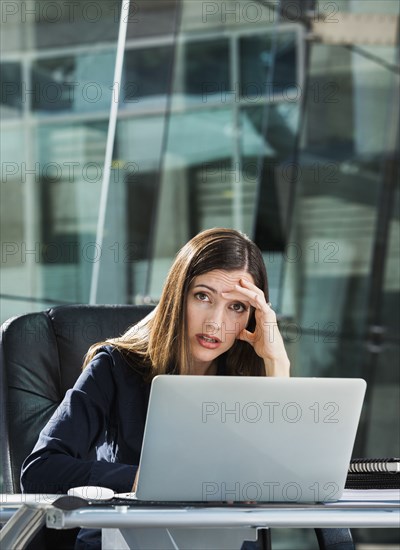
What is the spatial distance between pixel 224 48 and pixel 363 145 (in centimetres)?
109

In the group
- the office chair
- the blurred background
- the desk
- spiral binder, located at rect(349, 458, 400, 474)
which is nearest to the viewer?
the desk

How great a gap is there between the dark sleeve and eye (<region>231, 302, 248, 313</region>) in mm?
318

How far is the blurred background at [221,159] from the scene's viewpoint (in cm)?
397

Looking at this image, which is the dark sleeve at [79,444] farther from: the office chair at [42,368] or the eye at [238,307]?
the eye at [238,307]

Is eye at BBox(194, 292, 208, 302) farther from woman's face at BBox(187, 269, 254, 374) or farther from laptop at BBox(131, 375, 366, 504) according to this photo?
laptop at BBox(131, 375, 366, 504)

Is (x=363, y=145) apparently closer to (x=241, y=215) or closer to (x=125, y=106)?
(x=241, y=215)

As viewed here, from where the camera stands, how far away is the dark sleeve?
186 cm

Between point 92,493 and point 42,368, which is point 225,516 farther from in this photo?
point 42,368

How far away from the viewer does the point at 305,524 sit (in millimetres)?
1394

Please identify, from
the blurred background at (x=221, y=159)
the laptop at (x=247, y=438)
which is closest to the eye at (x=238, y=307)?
the laptop at (x=247, y=438)

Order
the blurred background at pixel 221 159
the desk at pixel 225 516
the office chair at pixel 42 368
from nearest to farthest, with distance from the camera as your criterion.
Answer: the desk at pixel 225 516, the office chair at pixel 42 368, the blurred background at pixel 221 159

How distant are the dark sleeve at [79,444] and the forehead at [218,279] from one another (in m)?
0.28

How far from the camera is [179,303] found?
2188mm

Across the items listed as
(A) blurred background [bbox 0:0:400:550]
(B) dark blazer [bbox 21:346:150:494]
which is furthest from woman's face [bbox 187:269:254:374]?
(A) blurred background [bbox 0:0:400:550]
